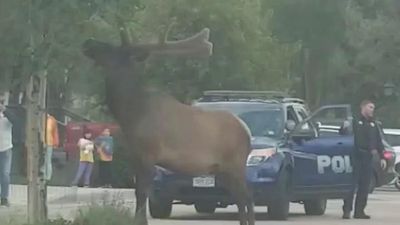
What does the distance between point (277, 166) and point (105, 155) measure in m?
9.34

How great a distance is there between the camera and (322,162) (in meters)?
19.0

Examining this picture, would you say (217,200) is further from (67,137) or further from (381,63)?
(381,63)

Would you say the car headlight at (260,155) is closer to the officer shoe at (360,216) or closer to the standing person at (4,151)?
the officer shoe at (360,216)

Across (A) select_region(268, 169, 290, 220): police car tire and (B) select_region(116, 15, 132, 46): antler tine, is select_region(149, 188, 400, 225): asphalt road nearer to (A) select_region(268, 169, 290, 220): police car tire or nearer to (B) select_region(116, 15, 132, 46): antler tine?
(A) select_region(268, 169, 290, 220): police car tire

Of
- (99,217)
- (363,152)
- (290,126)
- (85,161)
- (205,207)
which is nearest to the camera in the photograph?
(99,217)

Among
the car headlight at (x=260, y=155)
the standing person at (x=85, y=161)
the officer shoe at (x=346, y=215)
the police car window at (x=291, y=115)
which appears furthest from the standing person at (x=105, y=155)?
the car headlight at (x=260, y=155)

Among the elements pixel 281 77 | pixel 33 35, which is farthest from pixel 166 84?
pixel 33 35

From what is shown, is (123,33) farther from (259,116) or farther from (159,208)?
(259,116)

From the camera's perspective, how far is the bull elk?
42.1ft

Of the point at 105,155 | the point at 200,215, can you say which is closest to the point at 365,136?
the point at 200,215

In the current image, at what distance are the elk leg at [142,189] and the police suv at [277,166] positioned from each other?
4161 mm

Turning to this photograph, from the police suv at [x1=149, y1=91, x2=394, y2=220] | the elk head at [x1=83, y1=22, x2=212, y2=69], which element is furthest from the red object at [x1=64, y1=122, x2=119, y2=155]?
the elk head at [x1=83, y1=22, x2=212, y2=69]

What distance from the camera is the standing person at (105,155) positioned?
86.7 ft

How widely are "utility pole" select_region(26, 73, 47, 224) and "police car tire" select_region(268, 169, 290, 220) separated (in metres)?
6.34
